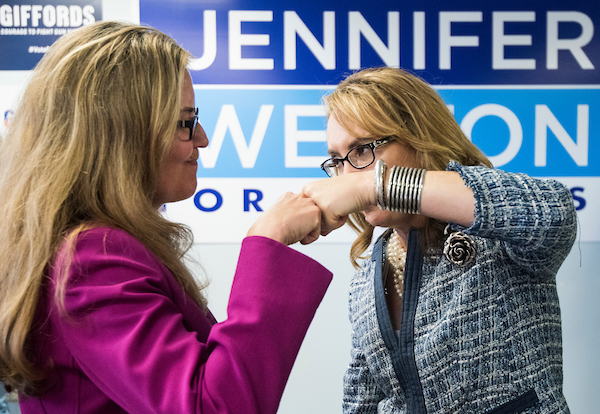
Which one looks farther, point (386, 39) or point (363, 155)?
point (386, 39)

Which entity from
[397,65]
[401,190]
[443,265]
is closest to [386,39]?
[397,65]

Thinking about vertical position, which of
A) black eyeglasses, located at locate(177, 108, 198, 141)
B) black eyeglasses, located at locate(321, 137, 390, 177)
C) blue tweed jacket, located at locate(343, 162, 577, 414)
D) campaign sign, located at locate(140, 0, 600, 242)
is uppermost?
campaign sign, located at locate(140, 0, 600, 242)

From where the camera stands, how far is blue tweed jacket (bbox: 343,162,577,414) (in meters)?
1.08

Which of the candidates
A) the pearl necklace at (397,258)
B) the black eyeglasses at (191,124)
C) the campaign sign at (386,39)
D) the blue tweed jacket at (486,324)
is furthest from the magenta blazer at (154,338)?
the campaign sign at (386,39)

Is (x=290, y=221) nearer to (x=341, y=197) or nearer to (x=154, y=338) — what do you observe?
(x=341, y=197)

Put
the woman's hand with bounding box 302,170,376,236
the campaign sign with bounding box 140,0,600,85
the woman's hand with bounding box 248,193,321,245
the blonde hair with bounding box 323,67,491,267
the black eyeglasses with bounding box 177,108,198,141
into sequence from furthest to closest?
the campaign sign with bounding box 140,0,600,85 → the blonde hair with bounding box 323,67,491,267 → the woman's hand with bounding box 302,170,376,236 → the black eyeglasses with bounding box 177,108,198,141 → the woman's hand with bounding box 248,193,321,245

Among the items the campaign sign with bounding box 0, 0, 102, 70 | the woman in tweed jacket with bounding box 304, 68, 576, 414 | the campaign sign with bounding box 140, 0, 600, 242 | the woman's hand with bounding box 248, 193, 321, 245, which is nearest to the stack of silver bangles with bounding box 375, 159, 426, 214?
the woman in tweed jacket with bounding box 304, 68, 576, 414

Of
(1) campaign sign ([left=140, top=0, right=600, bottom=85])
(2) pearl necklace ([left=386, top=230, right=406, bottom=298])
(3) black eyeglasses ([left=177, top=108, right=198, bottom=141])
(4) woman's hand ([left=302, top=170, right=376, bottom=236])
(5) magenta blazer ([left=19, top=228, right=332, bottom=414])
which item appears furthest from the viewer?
(1) campaign sign ([left=140, top=0, right=600, bottom=85])

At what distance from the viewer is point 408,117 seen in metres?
1.40

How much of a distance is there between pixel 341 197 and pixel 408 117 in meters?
0.39

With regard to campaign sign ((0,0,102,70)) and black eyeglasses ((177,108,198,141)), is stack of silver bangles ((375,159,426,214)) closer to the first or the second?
black eyeglasses ((177,108,198,141))

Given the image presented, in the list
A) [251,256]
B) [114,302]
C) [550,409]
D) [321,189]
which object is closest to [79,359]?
[114,302]

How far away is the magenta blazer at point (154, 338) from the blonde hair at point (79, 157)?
0.14 ft

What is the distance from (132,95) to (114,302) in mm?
363
